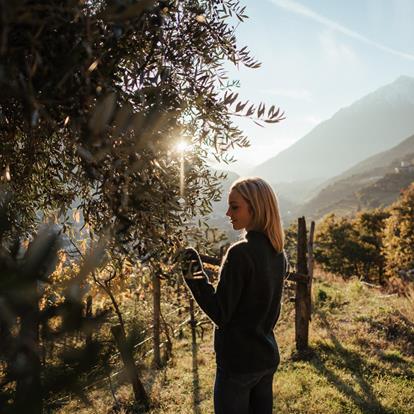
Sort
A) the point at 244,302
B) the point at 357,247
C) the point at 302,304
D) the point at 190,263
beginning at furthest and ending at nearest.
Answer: the point at 357,247 < the point at 302,304 < the point at 244,302 < the point at 190,263

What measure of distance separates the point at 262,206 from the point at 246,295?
2.31 feet

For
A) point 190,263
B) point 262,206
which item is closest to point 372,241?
point 262,206

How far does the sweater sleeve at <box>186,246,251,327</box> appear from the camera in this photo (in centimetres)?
280

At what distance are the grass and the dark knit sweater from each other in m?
2.75

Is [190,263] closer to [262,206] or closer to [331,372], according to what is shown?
[262,206]

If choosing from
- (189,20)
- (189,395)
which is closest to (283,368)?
(189,395)

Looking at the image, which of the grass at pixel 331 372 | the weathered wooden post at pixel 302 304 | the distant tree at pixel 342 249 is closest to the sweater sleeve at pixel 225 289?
the grass at pixel 331 372

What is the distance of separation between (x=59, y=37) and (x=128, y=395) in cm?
737

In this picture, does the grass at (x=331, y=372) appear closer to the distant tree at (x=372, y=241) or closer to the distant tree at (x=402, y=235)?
the distant tree at (x=402, y=235)

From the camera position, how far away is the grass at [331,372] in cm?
644

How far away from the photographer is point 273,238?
120 inches

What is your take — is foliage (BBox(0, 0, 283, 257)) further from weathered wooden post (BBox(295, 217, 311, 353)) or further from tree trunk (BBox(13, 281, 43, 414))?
weathered wooden post (BBox(295, 217, 311, 353))

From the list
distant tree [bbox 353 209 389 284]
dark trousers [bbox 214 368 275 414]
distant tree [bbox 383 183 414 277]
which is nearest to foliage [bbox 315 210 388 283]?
distant tree [bbox 353 209 389 284]

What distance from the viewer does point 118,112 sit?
1.98 meters
